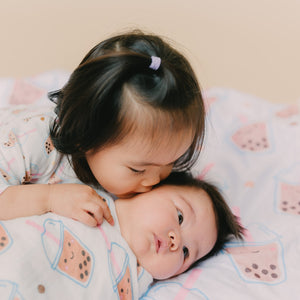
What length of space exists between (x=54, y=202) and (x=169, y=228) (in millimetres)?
262

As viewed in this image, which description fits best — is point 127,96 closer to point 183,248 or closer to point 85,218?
point 85,218

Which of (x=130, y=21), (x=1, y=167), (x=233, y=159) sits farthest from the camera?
(x=130, y=21)

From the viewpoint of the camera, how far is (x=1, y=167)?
3.03ft

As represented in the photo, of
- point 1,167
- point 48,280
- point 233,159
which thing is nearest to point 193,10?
point 233,159

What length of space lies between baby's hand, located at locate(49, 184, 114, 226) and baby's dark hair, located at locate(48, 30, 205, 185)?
104 mm

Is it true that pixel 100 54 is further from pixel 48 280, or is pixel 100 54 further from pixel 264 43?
pixel 264 43

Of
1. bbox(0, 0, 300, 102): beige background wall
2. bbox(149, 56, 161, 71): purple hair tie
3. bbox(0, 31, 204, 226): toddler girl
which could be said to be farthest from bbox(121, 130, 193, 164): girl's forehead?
bbox(0, 0, 300, 102): beige background wall

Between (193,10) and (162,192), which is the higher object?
(193,10)

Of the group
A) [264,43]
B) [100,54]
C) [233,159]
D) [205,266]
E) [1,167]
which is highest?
[100,54]

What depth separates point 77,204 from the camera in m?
0.90

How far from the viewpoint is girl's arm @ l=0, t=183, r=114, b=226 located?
0.87 meters

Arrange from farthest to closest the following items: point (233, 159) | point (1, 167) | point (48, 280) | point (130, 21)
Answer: point (130, 21), point (233, 159), point (1, 167), point (48, 280)

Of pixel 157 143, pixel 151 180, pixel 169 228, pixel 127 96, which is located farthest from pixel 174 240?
pixel 127 96

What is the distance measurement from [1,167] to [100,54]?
13.2 inches
